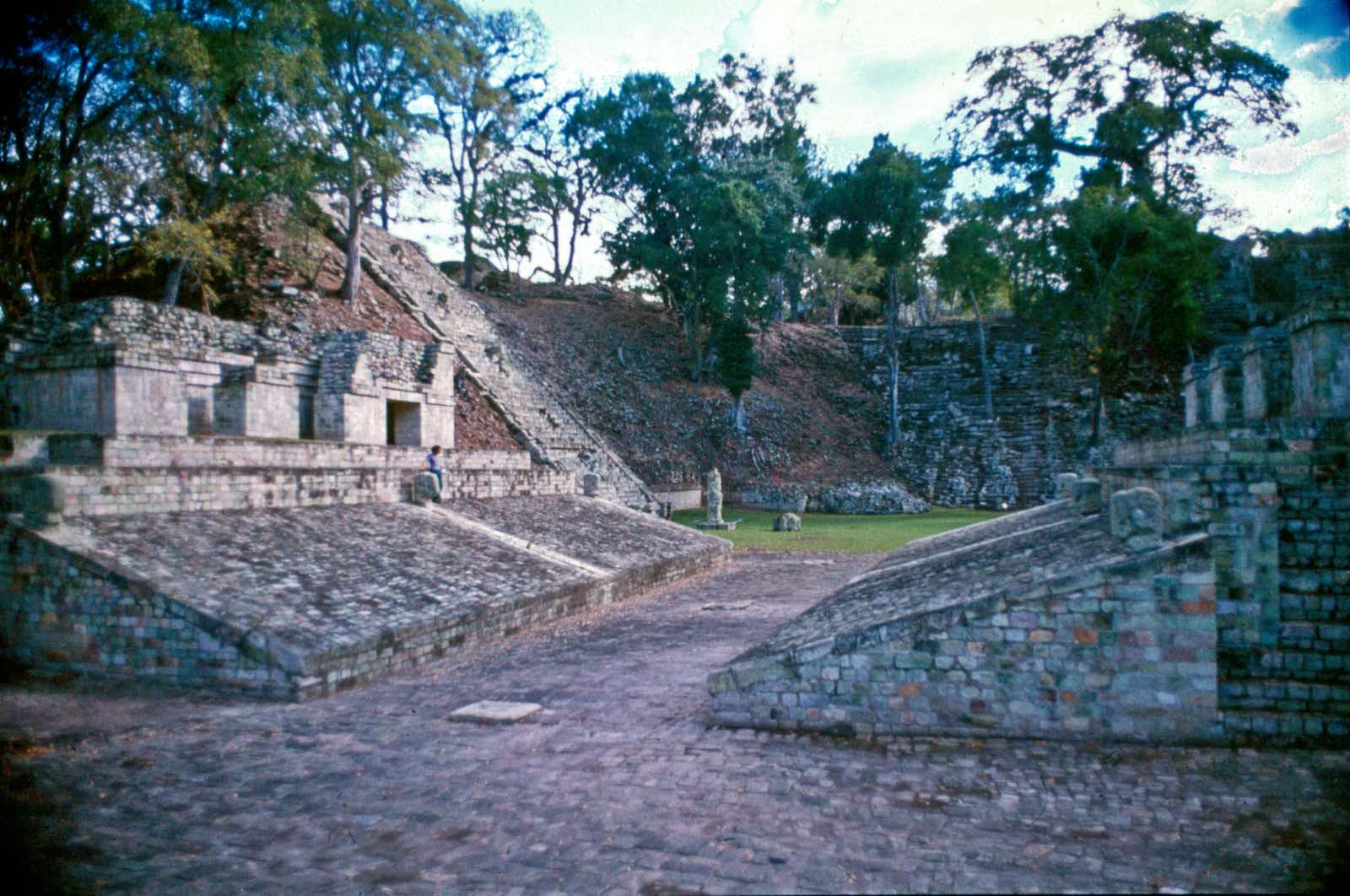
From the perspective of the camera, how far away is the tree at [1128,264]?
30.5 m

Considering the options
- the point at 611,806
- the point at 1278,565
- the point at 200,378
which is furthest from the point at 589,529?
the point at 1278,565

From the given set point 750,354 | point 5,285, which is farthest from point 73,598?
point 750,354

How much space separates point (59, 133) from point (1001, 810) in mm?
20517

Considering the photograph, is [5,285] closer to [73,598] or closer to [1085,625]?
[73,598]

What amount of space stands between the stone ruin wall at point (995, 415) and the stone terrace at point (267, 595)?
2423 cm

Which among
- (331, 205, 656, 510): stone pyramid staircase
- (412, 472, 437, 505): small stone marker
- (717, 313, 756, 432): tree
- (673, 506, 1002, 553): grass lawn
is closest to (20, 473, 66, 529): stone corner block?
(412, 472, 437, 505): small stone marker

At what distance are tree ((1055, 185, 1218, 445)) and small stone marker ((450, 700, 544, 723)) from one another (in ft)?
97.5

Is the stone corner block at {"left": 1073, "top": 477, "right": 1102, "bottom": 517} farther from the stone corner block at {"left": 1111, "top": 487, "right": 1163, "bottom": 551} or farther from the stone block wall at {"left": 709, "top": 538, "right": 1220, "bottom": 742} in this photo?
the stone block wall at {"left": 709, "top": 538, "right": 1220, "bottom": 742}

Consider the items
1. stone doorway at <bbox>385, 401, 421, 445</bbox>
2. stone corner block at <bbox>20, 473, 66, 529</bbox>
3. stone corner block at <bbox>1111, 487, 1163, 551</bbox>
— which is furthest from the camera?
stone doorway at <bbox>385, 401, 421, 445</bbox>

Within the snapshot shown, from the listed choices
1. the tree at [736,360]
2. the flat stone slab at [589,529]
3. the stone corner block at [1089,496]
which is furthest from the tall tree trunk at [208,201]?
the tree at [736,360]

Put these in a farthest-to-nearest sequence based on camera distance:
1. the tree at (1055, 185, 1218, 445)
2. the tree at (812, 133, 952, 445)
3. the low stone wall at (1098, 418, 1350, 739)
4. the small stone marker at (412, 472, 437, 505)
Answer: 1. the tree at (812, 133, 952, 445)
2. the tree at (1055, 185, 1218, 445)
3. the small stone marker at (412, 472, 437, 505)
4. the low stone wall at (1098, 418, 1350, 739)

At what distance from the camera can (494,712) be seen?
24.1ft

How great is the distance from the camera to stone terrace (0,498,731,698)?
7.92 m

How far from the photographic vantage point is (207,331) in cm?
1695
